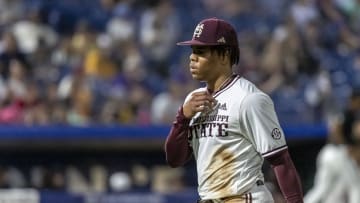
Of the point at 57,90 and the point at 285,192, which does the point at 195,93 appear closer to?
the point at 285,192

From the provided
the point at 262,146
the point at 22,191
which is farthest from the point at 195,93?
A: the point at 22,191

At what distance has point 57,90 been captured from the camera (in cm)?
1228

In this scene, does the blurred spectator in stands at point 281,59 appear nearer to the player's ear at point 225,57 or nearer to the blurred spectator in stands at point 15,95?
the blurred spectator in stands at point 15,95

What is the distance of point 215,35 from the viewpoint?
5020 millimetres

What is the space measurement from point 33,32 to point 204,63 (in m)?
8.38

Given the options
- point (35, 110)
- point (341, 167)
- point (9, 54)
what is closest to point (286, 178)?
point (341, 167)

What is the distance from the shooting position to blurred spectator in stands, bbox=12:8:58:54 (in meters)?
13.1

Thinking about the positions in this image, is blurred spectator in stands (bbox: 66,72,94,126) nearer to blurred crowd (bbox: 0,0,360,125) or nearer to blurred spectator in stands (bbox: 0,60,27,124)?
blurred crowd (bbox: 0,0,360,125)

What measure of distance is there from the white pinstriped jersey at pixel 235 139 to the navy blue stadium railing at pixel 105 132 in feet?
21.8

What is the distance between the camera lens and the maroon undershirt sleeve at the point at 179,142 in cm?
514

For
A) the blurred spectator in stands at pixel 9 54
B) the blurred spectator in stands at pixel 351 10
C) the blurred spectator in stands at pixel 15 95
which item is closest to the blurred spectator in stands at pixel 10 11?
the blurred spectator in stands at pixel 9 54

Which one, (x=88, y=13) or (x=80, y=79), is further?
(x=88, y=13)

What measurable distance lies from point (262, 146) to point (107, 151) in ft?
25.3

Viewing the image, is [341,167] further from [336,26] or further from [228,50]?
[336,26]
